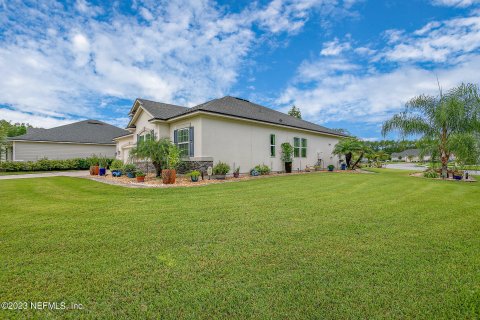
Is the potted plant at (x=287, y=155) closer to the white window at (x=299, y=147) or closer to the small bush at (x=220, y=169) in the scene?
the white window at (x=299, y=147)

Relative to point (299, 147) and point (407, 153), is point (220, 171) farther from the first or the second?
point (407, 153)

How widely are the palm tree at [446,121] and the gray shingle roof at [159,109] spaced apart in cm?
1624

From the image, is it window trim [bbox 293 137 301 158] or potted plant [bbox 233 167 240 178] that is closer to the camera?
potted plant [bbox 233 167 240 178]

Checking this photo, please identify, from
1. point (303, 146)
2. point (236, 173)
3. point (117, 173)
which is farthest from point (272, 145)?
point (117, 173)

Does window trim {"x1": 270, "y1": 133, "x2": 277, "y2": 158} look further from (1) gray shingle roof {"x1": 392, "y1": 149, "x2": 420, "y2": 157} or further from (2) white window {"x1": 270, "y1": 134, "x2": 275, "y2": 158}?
(1) gray shingle roof {"x1": 392, "y1": 149, "x2": 420, "y2": 157}

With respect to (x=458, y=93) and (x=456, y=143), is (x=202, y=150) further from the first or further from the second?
(x=458, y=93)

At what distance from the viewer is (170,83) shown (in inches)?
696

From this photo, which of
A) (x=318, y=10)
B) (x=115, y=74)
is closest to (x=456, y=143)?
(x=318, y=10)

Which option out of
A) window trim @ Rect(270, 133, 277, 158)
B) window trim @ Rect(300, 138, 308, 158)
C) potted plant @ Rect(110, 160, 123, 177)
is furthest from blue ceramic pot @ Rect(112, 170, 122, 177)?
window trim @ Rect(300, 138, 308, 158)

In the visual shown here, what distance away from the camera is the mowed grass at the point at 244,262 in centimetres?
194

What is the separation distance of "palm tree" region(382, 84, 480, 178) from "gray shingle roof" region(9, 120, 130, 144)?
2662 centimetres

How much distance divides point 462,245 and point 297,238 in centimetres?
242

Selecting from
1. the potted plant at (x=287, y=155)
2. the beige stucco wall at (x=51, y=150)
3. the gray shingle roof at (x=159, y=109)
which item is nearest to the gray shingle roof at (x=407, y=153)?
the potted plant at (x=287, y=155)

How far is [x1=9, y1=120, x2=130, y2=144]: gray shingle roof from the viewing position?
22.4m
